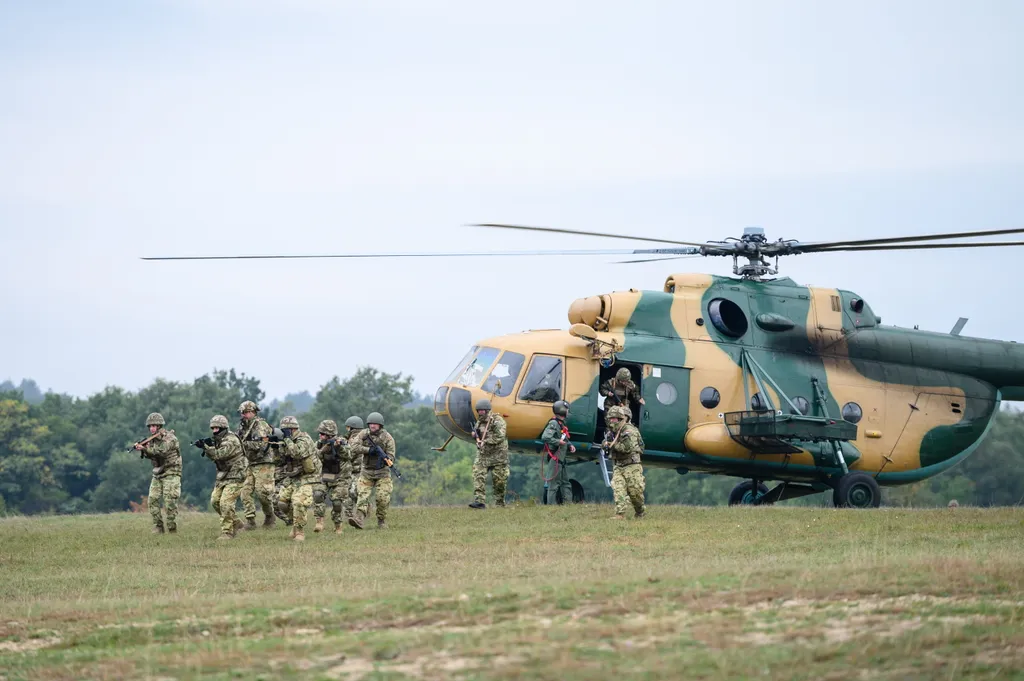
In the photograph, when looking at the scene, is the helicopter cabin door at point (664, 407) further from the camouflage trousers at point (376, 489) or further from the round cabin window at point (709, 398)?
the camouflage trousers at point (376, 489)

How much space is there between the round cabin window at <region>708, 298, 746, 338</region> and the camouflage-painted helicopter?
24mm

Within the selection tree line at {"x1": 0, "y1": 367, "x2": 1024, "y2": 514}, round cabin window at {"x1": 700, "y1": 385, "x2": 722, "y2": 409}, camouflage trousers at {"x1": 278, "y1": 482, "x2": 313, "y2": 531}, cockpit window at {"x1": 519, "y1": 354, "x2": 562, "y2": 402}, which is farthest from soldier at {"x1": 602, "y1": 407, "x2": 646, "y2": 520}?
tree line at {"x1": 0, "y1": 367, "x2": 1024, "y2": 514}

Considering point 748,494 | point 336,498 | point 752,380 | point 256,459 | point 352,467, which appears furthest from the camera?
point 748,494

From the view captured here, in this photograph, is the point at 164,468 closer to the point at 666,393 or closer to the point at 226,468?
the point at 226,468

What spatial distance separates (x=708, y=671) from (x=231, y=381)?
7806 centimetres

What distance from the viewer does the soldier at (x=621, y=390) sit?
2356cm

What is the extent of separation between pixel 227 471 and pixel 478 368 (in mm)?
5058

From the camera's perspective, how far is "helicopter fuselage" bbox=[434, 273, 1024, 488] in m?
23.8

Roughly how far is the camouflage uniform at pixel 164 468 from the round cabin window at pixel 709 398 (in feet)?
29.4

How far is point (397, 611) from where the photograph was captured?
12656 mm

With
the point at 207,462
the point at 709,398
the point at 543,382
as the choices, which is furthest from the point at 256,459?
the point at 207,462

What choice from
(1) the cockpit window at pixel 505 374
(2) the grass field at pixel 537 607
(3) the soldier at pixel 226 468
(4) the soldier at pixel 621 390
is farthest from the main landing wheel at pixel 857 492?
(3) the soldier at pixel 226 468

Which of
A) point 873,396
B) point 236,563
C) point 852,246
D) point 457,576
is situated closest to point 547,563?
point 457,576

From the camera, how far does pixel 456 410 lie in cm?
2397
